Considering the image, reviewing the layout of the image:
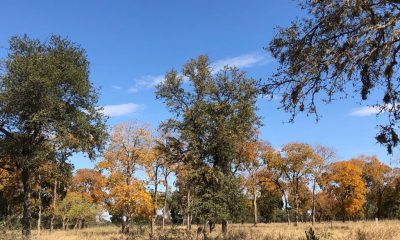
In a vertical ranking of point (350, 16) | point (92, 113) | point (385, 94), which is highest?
point (92, 113)

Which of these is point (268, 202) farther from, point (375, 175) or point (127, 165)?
point (127, 165)

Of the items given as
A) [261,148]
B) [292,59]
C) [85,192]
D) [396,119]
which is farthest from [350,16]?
[85,192]

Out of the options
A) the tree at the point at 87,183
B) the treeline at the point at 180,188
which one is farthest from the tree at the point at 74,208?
the tree at the point at 87,183

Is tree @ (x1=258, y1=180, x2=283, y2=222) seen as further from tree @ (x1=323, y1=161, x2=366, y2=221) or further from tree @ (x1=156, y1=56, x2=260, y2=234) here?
tree @ (x1=156, y1=56, x2=260, y2=234)

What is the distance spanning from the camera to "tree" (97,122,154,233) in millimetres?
43719

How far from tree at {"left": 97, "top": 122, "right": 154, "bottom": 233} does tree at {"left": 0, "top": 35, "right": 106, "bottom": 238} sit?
52.7 ft

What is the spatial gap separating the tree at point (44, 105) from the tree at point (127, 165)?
16.1 metres

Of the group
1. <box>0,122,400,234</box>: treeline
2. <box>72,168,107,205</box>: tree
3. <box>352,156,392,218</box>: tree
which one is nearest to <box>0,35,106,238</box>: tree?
<box>0,122,400,234</box>: treeline

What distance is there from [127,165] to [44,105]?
67.9ft

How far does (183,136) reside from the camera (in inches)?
1148

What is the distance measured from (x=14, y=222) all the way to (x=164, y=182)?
112 feet

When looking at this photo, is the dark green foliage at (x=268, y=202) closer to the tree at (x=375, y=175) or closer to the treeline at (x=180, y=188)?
the treeline at (x=180, y=188)

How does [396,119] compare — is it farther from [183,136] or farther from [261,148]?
[261,148]

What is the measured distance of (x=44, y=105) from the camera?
2502 centimetres
